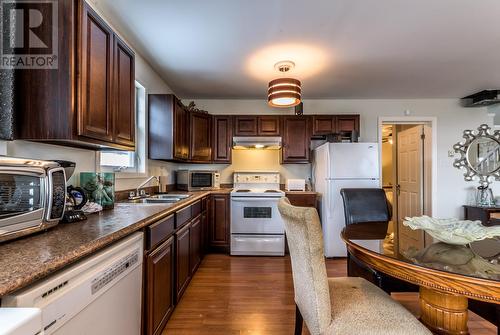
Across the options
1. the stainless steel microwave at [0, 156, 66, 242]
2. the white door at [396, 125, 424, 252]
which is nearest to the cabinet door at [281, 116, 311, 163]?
the white door at [396, 125, 424, 252]

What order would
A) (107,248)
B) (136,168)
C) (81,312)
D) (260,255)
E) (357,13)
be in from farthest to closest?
(260,255) → (136,168) → (357,13) → (107,248) → (81,312)

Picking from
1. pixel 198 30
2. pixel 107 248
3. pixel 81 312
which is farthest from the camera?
pixel 198 30

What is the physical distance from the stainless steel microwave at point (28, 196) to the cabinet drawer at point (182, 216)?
963 millimetres

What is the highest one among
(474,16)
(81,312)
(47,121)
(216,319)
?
(474,16)

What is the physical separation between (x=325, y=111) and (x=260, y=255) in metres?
2.52

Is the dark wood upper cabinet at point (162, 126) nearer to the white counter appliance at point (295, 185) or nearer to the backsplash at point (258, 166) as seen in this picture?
the backsplash at point (258, 166)

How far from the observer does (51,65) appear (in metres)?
1.31

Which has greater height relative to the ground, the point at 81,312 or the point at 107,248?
the point at 107,248

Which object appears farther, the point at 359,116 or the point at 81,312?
the point at 359,116

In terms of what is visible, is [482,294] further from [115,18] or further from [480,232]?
[115,18]

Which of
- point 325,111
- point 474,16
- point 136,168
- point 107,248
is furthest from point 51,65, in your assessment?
point 325,111

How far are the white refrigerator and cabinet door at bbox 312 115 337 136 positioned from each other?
531mm

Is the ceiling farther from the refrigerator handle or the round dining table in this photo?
the round dining table

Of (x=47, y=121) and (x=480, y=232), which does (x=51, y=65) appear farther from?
(x=480, y=232)
